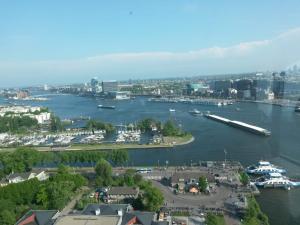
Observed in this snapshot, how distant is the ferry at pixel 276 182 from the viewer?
6941 millimetres

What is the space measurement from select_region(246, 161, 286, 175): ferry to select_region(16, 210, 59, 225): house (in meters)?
4.58

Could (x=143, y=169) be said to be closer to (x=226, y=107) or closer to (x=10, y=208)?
(x=10, y=208)

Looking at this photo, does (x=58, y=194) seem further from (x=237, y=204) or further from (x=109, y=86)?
(x=109, y=86)

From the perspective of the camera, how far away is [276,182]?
7.01 metres

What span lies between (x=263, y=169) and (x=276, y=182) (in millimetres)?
826

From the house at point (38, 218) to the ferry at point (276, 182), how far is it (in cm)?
410

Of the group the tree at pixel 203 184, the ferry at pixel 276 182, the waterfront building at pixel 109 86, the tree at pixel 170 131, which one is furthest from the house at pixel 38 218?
the waterfront building at pixel 109 86

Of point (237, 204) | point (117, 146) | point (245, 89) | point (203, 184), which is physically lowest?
point (117, 146)

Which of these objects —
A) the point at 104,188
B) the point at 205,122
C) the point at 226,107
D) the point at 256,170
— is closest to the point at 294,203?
the point at 256,170

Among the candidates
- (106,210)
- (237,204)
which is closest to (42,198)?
(106,210)

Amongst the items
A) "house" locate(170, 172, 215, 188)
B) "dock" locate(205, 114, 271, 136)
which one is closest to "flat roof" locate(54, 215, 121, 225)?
"house" locate(170, 172, 215, 188)

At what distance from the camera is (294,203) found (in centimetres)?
627

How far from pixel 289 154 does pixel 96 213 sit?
5.90 metres

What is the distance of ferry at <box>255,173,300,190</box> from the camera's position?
6941mm
